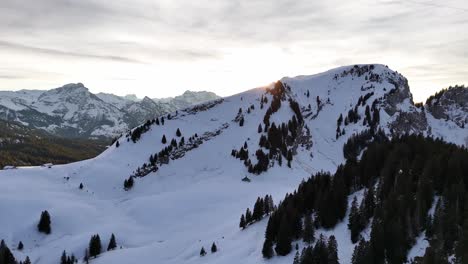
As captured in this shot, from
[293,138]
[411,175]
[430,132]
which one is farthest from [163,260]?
[430,132]

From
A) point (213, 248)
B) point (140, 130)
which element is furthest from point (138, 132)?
point (213, 248)

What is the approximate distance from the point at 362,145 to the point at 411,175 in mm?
92079

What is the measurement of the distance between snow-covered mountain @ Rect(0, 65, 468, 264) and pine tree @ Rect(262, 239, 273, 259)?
1.37 m

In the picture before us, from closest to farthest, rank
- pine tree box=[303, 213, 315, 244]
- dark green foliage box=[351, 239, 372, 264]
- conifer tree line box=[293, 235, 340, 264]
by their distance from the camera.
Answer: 1. dark green foliage box=[351, 239, 372, 264]
2. conifer tree line box=[293, 235, 340, 264]
3. pine tree box=[303, 213, 315, 244]

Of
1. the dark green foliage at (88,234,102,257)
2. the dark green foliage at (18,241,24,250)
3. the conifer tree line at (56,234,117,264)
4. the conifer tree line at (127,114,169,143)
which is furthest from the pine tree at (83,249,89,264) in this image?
the conifer tree line at (127,114,169,143)

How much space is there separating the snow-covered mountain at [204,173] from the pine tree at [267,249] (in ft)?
4.51

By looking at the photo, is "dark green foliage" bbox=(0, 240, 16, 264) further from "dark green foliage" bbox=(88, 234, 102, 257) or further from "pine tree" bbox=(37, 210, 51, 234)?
"dark green foliage" bbox=(88, 234, 102, 257)

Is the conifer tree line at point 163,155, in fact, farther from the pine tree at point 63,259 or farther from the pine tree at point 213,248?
the pine tree at point 213,248

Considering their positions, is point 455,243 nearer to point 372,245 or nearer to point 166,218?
point 372,245

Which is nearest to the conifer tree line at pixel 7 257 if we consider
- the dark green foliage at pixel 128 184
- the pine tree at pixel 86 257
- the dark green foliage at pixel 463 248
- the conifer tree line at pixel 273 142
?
the pine tree at pixel 86 257

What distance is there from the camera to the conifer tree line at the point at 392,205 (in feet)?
146

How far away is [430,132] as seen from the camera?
185625 millimetres

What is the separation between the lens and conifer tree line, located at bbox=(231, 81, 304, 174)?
125 m

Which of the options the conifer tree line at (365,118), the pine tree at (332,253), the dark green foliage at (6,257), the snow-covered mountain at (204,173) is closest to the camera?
the pine tree at (332,253)
